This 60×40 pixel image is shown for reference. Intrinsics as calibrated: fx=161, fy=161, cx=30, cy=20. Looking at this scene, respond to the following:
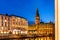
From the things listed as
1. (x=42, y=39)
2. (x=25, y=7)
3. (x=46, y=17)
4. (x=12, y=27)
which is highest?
(x=25, y=7)

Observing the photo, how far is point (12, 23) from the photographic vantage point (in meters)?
1.81

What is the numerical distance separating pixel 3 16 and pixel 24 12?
0.25 metres

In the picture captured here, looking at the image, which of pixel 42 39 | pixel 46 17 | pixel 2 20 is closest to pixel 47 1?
pixel 46 17

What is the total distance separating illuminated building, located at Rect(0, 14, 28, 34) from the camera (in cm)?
180

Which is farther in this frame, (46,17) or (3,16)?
(46,17)

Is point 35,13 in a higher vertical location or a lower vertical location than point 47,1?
lower

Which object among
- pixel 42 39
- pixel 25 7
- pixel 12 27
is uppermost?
pixel 25 7

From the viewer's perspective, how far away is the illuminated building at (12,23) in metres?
1.80

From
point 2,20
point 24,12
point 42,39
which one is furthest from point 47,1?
point 2,20

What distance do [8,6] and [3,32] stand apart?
0.98 ft

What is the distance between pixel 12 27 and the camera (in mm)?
1818

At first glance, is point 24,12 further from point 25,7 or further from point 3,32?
point 3,32

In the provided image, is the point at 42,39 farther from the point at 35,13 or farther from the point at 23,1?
the point at 23,1

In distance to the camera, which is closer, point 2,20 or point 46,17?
point 2,20
